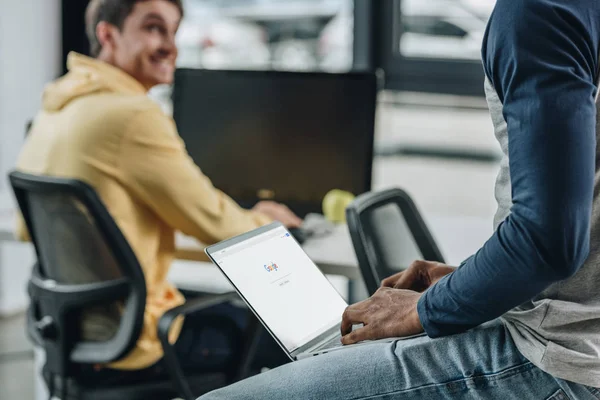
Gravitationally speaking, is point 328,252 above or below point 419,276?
below

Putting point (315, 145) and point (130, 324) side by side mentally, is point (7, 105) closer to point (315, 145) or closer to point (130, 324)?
point (315, 145)

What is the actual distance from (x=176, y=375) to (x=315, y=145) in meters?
0.85

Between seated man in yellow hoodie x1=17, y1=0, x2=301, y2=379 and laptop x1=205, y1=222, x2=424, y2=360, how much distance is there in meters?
0.70

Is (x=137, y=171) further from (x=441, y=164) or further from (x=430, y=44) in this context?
(x=441, y=164)

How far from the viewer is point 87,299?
188cm

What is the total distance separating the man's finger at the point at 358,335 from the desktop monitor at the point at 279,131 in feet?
4.12

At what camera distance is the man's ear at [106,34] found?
7.24 ft

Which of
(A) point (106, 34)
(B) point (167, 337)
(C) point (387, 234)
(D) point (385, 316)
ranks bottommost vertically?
(B) point (167, 337)

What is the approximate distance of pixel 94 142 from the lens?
1.97 meters

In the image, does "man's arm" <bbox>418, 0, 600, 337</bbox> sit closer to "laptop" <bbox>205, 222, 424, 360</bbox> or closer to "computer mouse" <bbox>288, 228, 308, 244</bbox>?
"laptop" <bbox>205, 222, 424, 360</bbox>

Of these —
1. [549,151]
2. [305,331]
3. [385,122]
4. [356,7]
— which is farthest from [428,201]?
[549,151]

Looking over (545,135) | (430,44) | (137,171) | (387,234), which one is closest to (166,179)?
(137,171)

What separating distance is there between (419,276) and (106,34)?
1314 mm

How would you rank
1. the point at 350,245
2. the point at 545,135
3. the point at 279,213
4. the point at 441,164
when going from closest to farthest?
1. the point at 545,135
2. the point at 350,245
3. the point at 279,213
4. the point at 441,164
